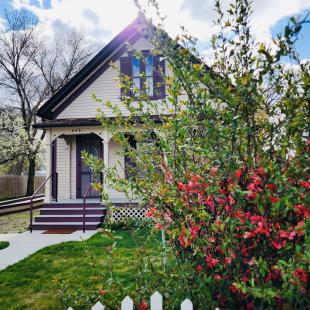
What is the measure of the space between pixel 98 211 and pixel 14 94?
22097mm

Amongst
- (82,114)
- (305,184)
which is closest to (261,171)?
(305,184)

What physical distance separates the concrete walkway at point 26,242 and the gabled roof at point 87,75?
211 inches

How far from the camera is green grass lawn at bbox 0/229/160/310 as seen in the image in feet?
14.3

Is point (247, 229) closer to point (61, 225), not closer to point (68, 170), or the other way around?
point (61, 225)

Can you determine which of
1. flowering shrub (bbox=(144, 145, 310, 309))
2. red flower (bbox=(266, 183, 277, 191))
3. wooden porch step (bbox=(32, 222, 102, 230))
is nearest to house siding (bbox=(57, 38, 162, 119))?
wooden porch step (bbox=(32, 222, 102, 230))

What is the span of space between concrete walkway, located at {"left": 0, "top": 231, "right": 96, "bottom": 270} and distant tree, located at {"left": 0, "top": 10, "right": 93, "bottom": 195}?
18.3 m

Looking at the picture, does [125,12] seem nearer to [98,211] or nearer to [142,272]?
[142,272]

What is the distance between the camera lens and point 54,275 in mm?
5461

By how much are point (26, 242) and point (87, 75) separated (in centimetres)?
744

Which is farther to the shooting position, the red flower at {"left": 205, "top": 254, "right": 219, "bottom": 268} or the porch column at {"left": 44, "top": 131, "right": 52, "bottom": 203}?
the porch column at {"left": 44, "top": 131, "right": 52, "bottom": 203}

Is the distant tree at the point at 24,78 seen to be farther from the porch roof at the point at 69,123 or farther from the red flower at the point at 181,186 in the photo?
the red flower at the point at 181,186

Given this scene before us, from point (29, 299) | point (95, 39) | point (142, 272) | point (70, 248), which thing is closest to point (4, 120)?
point (95, 39)

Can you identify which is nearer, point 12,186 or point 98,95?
point 98,95

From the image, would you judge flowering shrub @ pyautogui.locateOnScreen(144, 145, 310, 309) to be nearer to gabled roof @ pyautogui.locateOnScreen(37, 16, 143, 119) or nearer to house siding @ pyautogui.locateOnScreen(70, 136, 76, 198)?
house siding @ pyautogui.locateOnScreen(70, 136, 76, 198)
